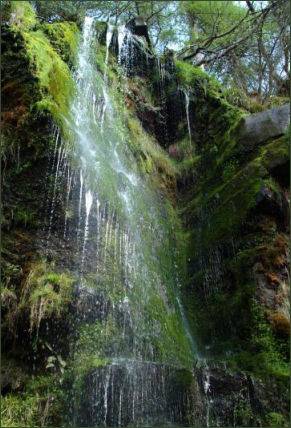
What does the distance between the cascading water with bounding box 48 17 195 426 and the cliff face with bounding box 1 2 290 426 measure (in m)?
0.03

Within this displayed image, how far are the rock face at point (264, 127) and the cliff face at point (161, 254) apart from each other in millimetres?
26

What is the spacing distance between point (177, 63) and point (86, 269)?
21.8ft

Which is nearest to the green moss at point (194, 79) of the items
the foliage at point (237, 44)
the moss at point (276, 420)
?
the foliage at point (237, 44)

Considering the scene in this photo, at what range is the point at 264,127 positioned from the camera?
866 cm

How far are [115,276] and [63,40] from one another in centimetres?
459

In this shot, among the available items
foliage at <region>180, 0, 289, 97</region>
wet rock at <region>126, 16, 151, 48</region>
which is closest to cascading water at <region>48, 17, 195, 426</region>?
wet rock at <region>126, 16, 151, 48</region>

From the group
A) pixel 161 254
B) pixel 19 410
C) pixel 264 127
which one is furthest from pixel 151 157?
pixel 19 410

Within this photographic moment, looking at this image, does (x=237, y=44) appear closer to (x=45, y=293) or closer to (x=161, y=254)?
(x=161, y=254)

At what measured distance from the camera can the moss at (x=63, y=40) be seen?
813 centimetres

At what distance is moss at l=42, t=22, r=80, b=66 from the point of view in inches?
320

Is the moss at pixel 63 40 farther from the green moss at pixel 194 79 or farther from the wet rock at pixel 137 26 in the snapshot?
the green moss at pixel 194 79

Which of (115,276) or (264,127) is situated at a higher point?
(264,127)

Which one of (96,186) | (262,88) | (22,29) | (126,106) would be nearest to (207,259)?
(96,186)

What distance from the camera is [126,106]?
9.62 m
